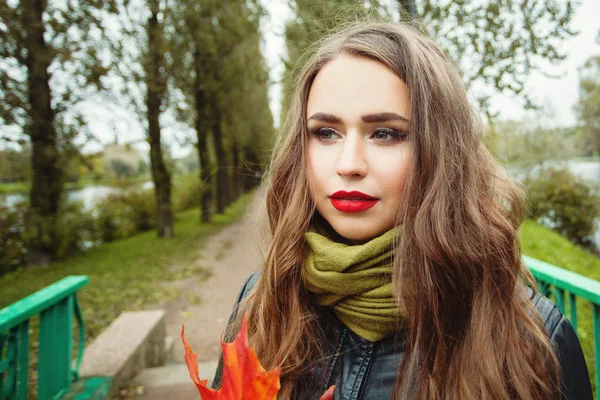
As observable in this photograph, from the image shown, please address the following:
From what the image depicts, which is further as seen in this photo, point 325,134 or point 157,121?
point 157,121

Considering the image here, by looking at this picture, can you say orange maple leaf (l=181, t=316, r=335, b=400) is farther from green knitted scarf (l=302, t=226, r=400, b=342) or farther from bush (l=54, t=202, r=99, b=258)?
bush (l=54, t=202, r=99, b=258)

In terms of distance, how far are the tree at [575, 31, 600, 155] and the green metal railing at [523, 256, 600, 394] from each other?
25153 mm

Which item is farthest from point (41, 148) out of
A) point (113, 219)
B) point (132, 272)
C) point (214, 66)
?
point (214, 66)

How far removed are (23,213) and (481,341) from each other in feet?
35.5

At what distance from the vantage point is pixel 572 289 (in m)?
1.86

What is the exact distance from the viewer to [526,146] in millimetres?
17781

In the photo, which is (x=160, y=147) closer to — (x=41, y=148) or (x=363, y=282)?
(x=41, y=148)

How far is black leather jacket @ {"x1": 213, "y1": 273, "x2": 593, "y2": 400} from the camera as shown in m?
1.11

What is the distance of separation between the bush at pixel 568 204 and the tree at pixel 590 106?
1323 cm

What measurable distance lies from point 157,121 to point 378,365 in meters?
12.4

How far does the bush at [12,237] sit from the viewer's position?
8.90 meters

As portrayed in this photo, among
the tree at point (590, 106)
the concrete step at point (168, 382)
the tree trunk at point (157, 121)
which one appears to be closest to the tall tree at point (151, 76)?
Result: the tree trunk at point (157, 121)

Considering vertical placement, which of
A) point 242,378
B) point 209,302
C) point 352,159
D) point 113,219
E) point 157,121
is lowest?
point 209,302

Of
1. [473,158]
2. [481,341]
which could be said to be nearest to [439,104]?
[473,158]
